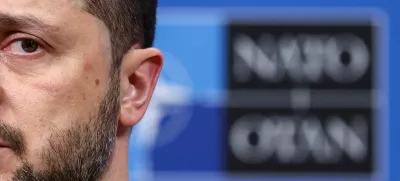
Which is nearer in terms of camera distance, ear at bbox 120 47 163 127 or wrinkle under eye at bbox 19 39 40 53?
wrinkle under eye at bbox 19 39 40 53

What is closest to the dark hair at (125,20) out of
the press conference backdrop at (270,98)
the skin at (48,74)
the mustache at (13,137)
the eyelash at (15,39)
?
the skin at (48,74)

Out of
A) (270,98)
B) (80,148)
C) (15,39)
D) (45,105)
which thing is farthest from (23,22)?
(270,98)

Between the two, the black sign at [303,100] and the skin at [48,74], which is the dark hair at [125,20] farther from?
the black sign at [303,100]

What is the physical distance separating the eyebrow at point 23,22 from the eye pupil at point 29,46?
0.09ft

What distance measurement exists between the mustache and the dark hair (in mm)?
274

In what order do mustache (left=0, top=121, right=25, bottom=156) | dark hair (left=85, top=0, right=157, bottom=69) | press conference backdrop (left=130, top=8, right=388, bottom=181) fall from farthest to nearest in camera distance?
1. press conference backdrop (left=130, top=8, right=388, bottom=181)
2. dark hair (left=85, top=0, right=157, bottom=69)
3. mustache (left=0, top=121, right=25, bottom=156)

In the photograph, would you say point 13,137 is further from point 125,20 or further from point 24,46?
point 125,20

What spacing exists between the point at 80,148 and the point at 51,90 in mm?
131

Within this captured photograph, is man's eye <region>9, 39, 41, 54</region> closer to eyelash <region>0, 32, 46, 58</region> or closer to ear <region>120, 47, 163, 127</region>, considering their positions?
eyelash <region>0, 32, 46, 58</region>

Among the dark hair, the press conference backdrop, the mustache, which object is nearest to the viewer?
the mustache

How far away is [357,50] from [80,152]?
187 centimetres

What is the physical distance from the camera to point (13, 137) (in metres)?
1.88

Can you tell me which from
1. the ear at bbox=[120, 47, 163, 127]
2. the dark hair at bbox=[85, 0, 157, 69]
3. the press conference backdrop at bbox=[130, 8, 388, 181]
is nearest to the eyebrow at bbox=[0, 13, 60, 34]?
the dark hair at bbox=[85, 0, 157, 69]

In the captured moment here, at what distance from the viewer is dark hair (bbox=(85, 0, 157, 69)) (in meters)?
2.05
